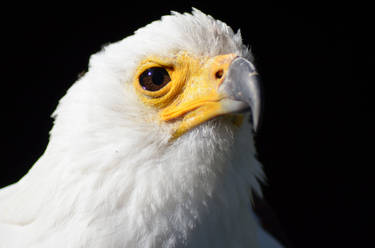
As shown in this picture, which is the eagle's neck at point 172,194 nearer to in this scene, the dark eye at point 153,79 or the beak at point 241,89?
the beak at point 241,89

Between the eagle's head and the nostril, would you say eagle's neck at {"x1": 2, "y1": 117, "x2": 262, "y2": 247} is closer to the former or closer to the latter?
the eagle's head

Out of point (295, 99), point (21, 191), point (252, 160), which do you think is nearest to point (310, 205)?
point (295, 99)

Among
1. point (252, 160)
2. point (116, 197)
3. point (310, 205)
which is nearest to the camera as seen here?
point (116, 197)

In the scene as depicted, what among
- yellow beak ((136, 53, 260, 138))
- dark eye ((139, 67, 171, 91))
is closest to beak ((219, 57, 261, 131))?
yellow beak ((136, 53, 260, 138))

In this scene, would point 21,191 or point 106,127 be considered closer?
point 106,127

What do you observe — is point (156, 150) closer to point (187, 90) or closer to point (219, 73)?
point (187, 90)

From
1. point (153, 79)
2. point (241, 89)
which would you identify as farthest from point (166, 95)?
point (241, 89)

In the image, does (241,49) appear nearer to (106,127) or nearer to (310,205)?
(106,127)

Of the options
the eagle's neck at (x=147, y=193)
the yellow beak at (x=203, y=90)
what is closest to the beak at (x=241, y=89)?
the yellow beak at (x=203, y=90)

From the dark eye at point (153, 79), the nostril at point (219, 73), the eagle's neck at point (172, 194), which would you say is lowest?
the eagle's neck at point (172, 194)

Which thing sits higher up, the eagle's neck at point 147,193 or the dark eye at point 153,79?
the dark eye at point 153,79
